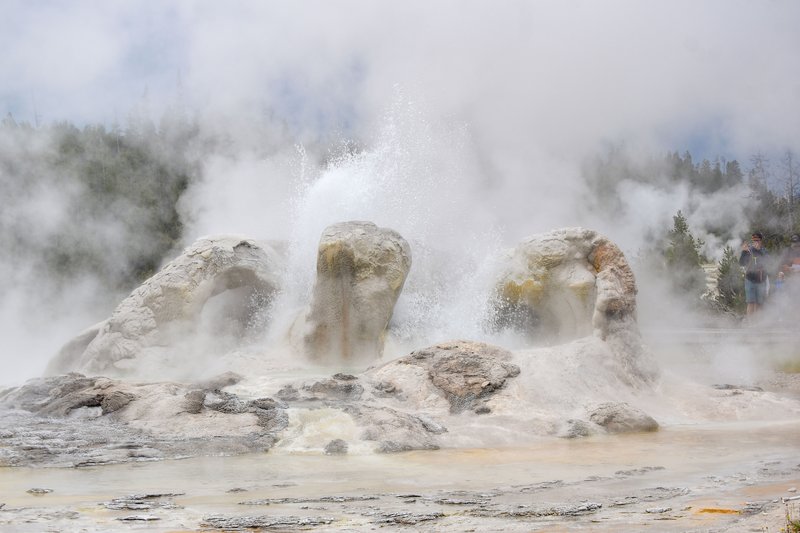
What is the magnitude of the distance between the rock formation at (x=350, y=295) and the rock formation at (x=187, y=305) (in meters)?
1.03

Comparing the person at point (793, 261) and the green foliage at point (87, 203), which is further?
the green foliage at point (87, 203)

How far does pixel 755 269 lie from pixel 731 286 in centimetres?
463

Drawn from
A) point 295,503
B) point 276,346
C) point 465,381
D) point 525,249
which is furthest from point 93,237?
point 295,503

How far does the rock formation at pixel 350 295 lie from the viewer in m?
9.03

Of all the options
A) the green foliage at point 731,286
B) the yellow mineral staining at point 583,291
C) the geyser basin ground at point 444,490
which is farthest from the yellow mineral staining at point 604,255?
the green foliage at point 731,286

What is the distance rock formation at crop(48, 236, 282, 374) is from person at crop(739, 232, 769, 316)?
5705 millimetres

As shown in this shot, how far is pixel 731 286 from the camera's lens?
1443 cm

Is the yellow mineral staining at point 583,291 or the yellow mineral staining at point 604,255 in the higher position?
the yellow mineral staining at point 604,255

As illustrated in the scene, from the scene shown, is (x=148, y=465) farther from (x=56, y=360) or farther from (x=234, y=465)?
(x=56, y=360)

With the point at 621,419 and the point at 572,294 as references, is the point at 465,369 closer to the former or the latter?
the point at 621,419

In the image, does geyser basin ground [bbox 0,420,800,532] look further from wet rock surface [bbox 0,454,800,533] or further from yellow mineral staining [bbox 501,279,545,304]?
yellow mineral staining [bbox 501,279,545,304]

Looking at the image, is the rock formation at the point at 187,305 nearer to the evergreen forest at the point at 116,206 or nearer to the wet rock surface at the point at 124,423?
the wet rock surface at the point at 124,423

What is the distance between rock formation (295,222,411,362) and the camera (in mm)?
9031

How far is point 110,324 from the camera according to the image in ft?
29.9
